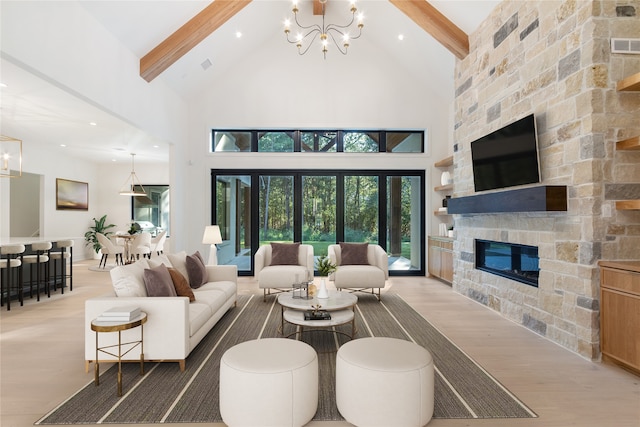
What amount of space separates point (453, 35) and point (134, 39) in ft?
15.6

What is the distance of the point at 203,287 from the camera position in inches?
165

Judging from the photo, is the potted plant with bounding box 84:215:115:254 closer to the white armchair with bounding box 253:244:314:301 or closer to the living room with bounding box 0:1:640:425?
the living room with bounding box 0:1:640:425

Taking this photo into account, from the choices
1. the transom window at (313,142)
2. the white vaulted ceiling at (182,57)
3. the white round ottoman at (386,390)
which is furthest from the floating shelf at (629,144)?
the transom window at (313,142)

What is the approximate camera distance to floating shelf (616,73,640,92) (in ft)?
9.18

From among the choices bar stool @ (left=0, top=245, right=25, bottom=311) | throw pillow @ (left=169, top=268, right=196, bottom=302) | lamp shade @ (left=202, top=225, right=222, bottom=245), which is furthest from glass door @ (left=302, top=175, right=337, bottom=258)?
bar stool @ (left=0, top=245, right=25, bottom=311)

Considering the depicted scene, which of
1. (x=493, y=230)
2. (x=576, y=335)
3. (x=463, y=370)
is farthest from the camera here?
(x=493, y=230)

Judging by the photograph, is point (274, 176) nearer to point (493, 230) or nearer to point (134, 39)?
point (134, 39)

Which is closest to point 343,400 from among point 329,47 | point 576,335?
point 576,335

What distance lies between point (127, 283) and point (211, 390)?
4.06ft

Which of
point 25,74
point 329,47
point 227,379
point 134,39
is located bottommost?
point 227,379

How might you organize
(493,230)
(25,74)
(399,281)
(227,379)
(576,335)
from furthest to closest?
1. (399,281)
2. (493,230)
3. (25,74)
4. (576,335)
5. (227,379)

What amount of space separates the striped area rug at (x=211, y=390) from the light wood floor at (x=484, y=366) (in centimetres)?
11

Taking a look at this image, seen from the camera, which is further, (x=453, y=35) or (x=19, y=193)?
(x=19, y=193)

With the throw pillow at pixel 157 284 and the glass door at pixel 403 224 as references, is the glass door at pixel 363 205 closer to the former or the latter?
the glass door at pixel 403 224
